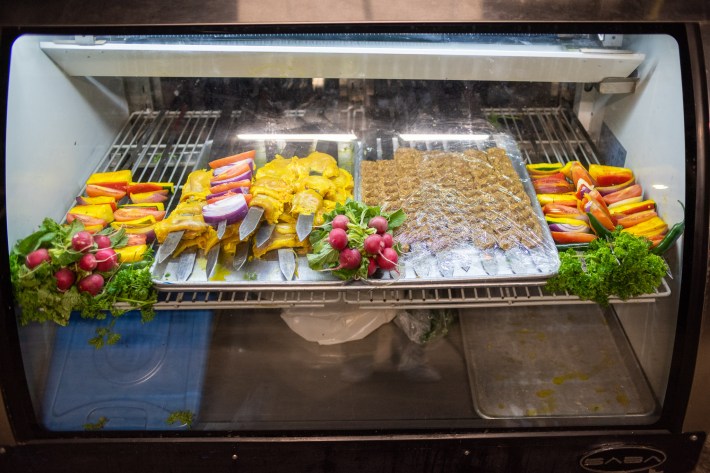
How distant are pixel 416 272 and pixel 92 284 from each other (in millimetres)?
976

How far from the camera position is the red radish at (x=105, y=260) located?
76.8 inches

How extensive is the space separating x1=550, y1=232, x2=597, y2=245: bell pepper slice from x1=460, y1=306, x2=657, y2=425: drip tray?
0.50 metres

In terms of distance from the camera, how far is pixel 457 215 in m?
2.19

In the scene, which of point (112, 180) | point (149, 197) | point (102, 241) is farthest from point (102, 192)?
point (102, 241)

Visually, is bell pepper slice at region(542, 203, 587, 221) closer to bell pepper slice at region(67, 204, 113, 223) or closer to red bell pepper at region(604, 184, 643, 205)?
red bell pepper at region(604, 184, 643, 205)

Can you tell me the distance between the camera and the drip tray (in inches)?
86.3

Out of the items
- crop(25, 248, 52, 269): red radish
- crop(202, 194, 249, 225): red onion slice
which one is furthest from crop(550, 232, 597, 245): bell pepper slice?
crop(25, 248, 52, 269): red radish

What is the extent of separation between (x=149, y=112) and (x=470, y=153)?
1.28 metres

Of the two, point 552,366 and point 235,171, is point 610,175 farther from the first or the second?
point 235,171

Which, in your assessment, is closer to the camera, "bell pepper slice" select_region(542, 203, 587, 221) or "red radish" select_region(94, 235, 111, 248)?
"red radish" select_region(94, 235, 111, 248)

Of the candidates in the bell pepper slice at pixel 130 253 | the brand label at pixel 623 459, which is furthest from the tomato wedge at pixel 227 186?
the brand label at pixel 623 459

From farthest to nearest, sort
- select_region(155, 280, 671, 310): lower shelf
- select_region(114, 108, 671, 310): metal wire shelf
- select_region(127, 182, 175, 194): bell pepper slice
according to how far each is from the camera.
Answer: select_region(114, 108, 671, 310): metal wire shelf < select_region(127, 182, 175, 194): bell pepper slice < select_region(155, 280, 671, 310): lower shelf

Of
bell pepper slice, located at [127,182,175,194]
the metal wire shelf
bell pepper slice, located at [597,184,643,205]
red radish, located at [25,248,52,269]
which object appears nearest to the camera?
red radish, located at [25,248,52,269]

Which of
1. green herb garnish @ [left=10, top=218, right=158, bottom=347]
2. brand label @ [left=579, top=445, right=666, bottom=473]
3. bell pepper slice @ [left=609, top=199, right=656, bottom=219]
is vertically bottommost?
brand label @ [left=579, top=445, right=666, bottom=473]
